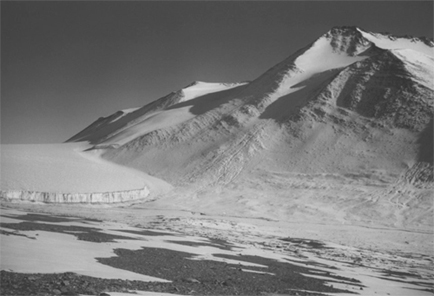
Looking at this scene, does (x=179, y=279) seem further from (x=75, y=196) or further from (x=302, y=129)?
(x=302, y=129)

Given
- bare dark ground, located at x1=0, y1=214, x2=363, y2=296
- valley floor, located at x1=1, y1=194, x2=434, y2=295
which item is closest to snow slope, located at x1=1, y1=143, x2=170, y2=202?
valley floor, located at x1=1, y1=194, x2=434, y2=295

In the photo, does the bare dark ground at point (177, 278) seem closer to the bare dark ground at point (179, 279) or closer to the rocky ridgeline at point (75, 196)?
the bare dark ground at point (179, 279)

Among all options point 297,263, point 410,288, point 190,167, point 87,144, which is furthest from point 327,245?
point 87,144

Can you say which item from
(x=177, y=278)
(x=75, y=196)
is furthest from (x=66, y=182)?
(x=177, y=278)

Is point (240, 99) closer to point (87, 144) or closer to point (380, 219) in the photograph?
point (87, 144)

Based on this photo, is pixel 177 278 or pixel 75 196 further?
pixel 75 196

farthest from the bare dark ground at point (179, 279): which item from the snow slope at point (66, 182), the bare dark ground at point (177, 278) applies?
the snow slope at point (66, 182)
